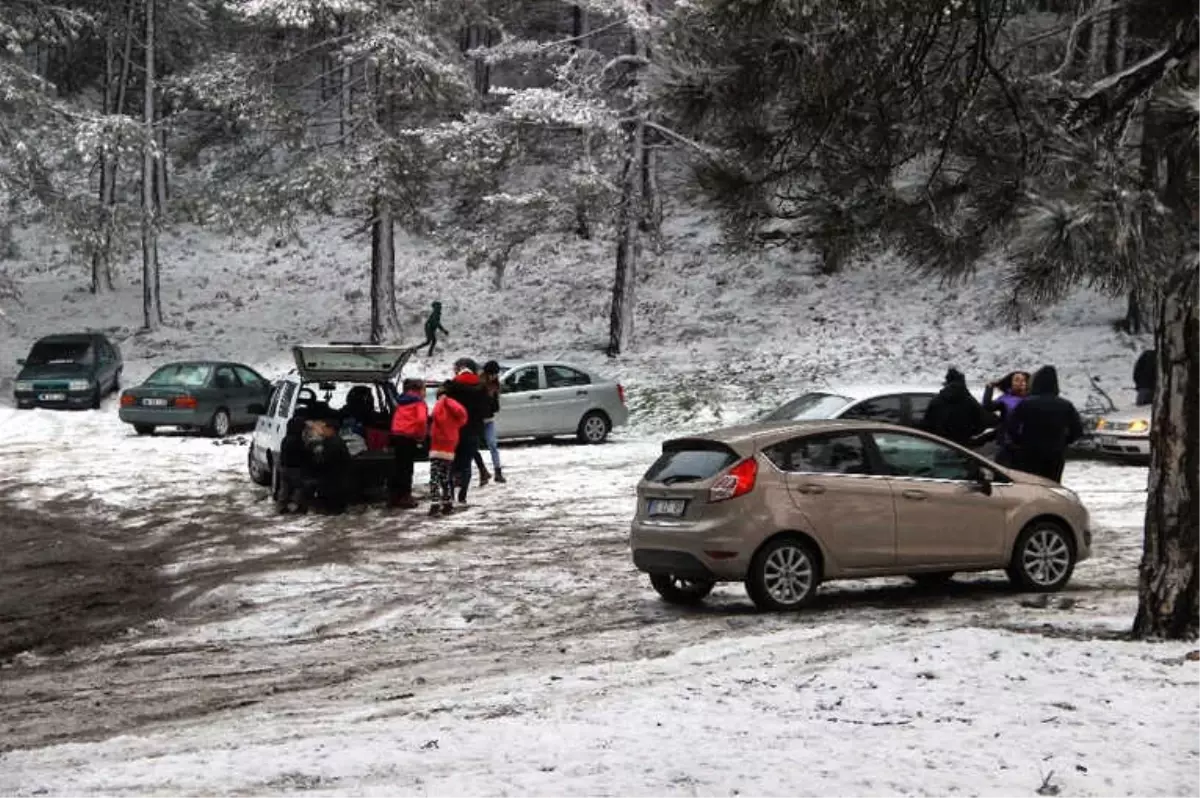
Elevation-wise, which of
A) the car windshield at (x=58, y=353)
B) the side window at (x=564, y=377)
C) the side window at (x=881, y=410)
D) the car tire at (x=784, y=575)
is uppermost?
the car windshield at (x=58, y=353)

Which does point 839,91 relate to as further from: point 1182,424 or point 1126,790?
point 1126,790

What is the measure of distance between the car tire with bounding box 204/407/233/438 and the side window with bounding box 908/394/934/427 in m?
14.9

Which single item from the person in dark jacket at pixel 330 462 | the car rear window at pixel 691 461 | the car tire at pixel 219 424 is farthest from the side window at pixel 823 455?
the car tire at pixel 219 424

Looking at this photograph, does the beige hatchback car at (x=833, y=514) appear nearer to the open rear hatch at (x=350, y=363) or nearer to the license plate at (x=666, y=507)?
the license plate at (x=666, y=507)

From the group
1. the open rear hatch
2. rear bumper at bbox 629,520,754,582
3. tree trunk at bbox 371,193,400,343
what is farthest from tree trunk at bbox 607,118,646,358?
rear bumper at bbox 629,520,754,582

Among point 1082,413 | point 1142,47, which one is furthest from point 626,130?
point 1142,47

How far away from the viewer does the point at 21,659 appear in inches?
394

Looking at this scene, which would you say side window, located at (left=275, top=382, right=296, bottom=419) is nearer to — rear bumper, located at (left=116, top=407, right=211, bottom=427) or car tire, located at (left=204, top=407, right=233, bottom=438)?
rear bumper, located at (left=116, top=407, right=211, bottom=427)

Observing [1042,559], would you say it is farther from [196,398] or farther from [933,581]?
[196,398]

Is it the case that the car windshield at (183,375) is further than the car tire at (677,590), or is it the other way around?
the car windshield at (183,375)

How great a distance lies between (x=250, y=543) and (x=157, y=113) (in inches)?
1645

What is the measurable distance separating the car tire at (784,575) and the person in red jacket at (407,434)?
23.6 ft

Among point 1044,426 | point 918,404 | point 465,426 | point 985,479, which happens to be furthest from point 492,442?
point 985,479

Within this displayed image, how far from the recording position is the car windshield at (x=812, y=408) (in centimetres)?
1872
